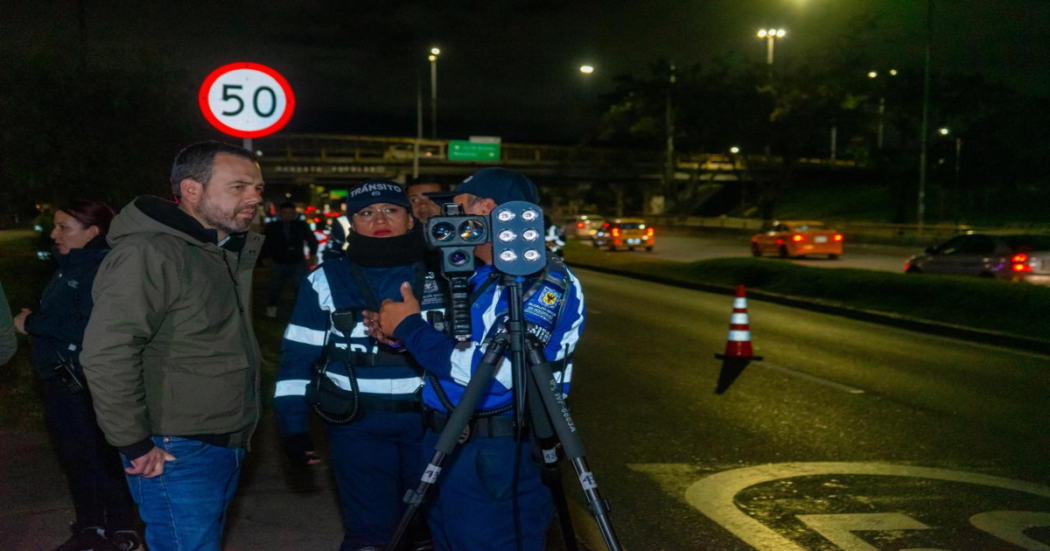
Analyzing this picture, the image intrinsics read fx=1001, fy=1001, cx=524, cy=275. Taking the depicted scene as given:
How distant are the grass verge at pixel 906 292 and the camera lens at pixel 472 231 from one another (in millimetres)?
11561

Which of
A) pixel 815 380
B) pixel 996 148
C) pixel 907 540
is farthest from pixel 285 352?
pixel 996 148

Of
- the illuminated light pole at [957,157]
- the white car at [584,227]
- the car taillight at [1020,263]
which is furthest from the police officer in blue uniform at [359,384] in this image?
the illuminated light pole at [957,157]

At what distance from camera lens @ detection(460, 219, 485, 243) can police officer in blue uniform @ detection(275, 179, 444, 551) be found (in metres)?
0.88

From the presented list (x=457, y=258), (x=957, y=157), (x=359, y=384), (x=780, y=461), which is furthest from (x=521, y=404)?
(x=957, y=157)

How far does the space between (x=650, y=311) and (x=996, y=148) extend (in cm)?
4641

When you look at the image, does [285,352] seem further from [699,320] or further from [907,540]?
[699,320]

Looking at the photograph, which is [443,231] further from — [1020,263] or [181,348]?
[1020,263]

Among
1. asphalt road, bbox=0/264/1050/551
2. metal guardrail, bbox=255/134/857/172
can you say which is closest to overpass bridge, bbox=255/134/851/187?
metal guardrail, bbox=255/134/857/172

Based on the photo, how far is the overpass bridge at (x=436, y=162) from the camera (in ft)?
172

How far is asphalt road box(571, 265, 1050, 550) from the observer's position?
18.1 feet

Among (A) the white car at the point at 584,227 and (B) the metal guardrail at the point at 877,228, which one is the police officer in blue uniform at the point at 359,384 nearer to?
(B) the metal guardrail at the point at 877,228

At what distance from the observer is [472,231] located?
2.97 metres

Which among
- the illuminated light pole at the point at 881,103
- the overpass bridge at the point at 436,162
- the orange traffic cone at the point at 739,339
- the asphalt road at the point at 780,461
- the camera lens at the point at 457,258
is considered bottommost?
the asphalt road at the point at 780,461

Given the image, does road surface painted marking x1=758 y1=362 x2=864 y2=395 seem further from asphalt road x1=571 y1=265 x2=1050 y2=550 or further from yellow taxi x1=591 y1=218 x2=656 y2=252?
yellow taxi x1=591 y1=218 x2=656 y2=252
